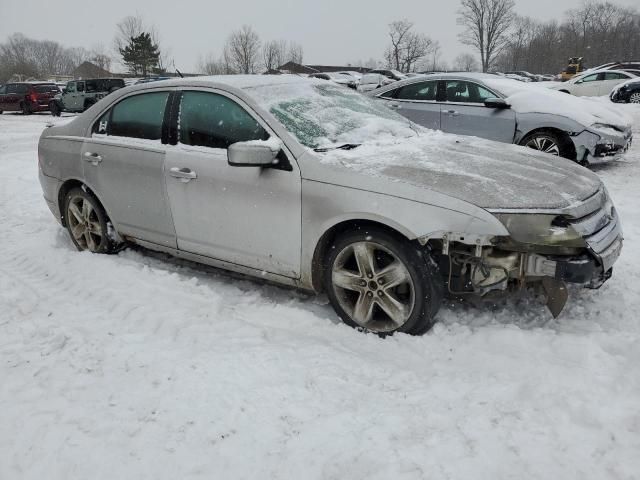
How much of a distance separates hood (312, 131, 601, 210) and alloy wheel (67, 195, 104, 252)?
96.8 inches

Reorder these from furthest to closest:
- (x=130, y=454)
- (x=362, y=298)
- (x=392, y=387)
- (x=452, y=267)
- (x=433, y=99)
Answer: (x=433, y=99)
(x=362, y=298)
(x=452, y=267)
(x=392, y=387)
(x=130, y=454)

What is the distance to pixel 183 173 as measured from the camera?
3.69 meters

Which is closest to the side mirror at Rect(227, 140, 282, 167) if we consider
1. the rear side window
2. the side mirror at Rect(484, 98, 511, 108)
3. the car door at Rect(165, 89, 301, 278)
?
the car door at Rect(165, 89, 301, 278)

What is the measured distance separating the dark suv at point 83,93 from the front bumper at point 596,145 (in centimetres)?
1981

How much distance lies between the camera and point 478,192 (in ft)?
9.24

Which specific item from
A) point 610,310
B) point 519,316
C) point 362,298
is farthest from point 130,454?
point 610,310

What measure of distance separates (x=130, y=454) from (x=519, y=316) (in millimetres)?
2414

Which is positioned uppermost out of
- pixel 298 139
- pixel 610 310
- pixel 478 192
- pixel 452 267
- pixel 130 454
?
pixel 298 139

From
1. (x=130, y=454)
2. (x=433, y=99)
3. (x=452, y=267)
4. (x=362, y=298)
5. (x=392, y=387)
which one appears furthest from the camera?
(x=433, y=99)

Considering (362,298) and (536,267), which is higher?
(536,267)

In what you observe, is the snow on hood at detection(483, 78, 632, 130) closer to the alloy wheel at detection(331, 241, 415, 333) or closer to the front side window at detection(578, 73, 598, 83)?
the alloy wheel at detection(331, 241, 415, 333)

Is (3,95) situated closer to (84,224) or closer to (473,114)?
(84,224)

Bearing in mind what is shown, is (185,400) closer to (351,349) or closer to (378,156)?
(351,349)

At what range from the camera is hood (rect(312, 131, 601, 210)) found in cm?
282
